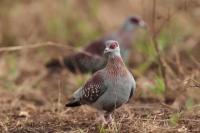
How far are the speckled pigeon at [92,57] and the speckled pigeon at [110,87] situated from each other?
2135 mm

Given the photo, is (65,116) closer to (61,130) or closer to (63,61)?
(61,130)

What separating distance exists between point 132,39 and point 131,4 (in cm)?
211

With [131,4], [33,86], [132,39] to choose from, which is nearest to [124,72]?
[33,86]

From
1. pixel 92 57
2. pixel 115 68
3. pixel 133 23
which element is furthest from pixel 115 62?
pixel 133 23

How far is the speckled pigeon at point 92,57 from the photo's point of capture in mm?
8102

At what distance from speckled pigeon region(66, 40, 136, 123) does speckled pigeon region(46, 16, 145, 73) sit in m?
2.13

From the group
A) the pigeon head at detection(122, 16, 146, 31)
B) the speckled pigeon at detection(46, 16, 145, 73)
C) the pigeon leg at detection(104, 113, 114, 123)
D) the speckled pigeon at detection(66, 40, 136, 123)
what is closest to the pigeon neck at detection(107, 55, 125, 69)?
the speckled pigeon at detection(66, 40, 136, 123)

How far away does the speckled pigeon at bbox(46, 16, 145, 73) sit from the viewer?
8102mm

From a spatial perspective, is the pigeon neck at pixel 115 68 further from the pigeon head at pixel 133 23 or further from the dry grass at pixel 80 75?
the pigeon head at pixel 133 23

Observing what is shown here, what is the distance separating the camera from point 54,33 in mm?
9945

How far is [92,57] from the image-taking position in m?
8.09

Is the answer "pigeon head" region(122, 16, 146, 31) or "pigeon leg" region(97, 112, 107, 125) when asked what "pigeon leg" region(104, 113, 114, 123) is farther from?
"pigeon head" region(122, 16, 146, 31)

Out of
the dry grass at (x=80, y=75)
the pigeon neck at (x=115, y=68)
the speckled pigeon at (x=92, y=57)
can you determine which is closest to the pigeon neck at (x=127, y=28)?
the speckled pigeon at (x=92, y=57)

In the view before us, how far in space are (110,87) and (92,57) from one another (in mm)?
2613
